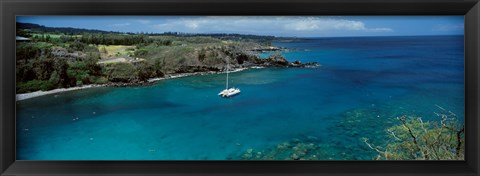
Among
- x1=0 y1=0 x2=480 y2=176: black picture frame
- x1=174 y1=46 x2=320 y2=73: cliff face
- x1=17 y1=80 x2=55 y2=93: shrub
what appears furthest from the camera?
x1=174 y1=46 x2=320 y2=73: cliff face

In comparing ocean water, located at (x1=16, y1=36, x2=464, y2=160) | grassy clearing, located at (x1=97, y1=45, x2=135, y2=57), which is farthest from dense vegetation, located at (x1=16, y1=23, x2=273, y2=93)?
ocean water, located at (x1=16, y1=36, x2=464, y2=160)

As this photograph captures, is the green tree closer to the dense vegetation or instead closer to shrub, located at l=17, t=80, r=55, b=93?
the dense vegetation

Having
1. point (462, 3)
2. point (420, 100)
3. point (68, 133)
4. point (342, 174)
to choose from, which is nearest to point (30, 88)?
point (68, 133)

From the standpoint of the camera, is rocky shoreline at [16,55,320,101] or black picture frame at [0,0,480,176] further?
rocky shoreline at [16,55,320,101]

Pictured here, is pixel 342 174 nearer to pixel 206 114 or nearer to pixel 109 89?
pixel 206 114

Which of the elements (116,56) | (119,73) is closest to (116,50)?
(116,56)

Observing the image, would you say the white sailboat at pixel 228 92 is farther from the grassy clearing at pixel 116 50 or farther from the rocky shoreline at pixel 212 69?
the grassy clearing at pixel 116 50

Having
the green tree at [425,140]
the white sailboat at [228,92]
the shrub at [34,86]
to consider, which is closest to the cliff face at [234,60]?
the white sailboat at [228,92]
